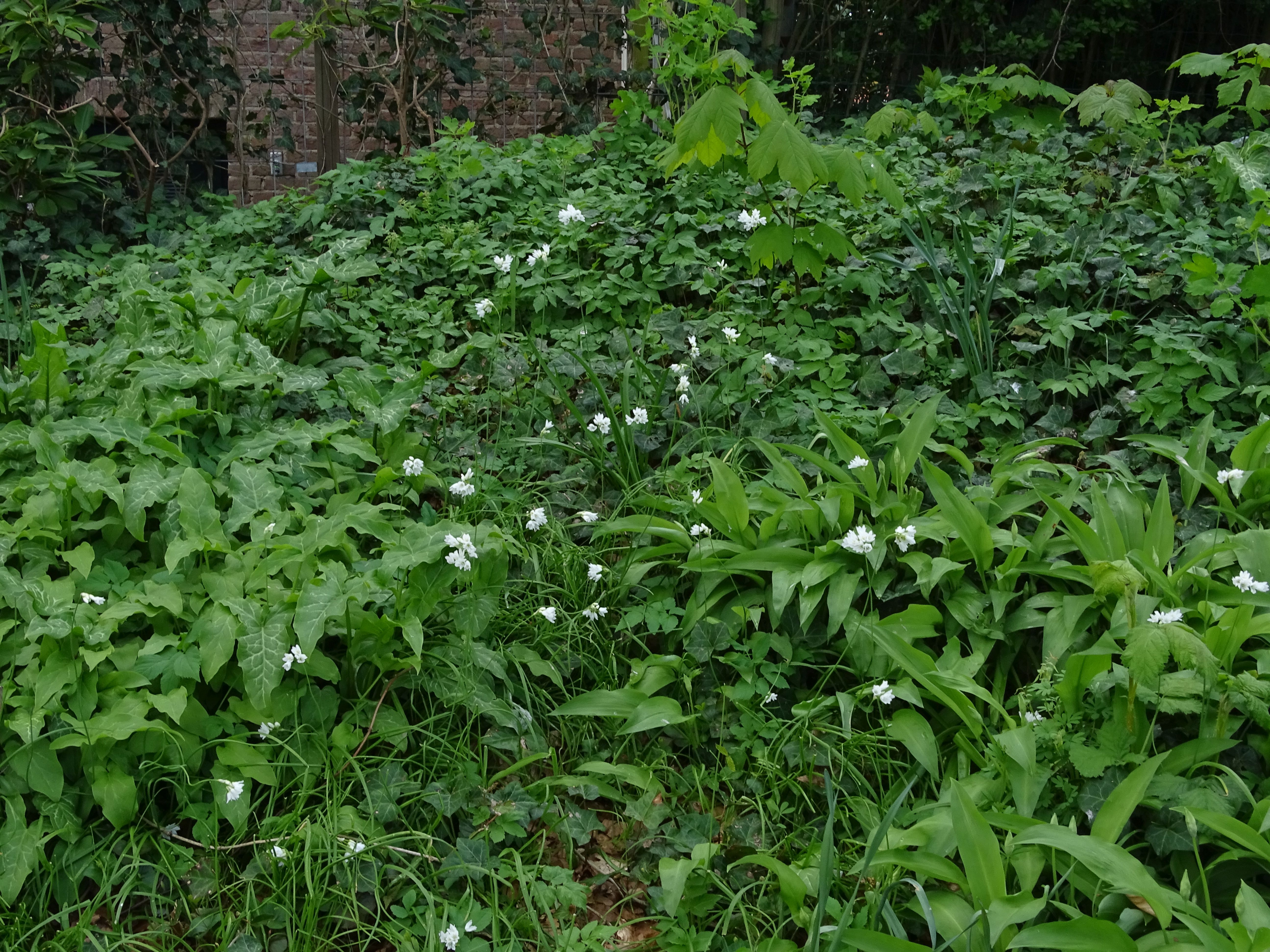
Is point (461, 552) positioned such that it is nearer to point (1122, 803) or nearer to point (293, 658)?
point (293, 658)

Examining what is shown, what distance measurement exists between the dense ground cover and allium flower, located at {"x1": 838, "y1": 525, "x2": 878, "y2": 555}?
2cm

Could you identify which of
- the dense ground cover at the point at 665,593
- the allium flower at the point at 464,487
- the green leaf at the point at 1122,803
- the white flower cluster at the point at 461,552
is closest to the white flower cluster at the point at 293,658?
the dense ground cover at the point at 665,593

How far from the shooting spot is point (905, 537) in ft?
8.95

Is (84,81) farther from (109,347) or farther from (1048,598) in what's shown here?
(1048,598)

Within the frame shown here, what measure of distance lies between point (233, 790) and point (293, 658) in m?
0.31

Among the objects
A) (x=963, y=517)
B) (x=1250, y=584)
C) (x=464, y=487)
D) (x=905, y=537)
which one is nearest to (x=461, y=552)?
(x=464, y=487)

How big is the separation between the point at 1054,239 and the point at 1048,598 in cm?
186

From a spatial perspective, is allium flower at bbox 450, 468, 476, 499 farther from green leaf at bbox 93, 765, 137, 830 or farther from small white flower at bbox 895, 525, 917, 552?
small white flower at bbox 895, 525, 917, 552

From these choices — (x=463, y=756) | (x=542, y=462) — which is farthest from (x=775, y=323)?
(x=463, y=756)

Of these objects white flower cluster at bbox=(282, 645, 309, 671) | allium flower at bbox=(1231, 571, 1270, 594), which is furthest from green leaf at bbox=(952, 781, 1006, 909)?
white flower cluster at bbox=(282, 645, 309, 671)

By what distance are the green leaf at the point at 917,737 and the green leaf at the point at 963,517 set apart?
19.0 inches

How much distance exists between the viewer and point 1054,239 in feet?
13.0

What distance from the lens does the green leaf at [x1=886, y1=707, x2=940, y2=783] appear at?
2.42m

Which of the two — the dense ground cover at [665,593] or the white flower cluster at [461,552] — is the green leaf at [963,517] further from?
the white flower cluster at [461,552]
